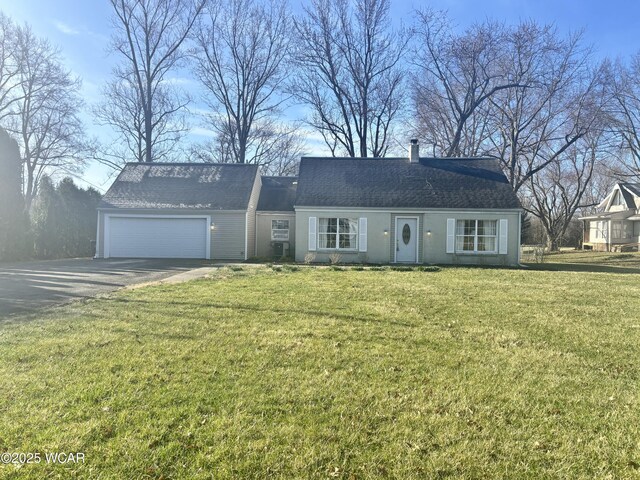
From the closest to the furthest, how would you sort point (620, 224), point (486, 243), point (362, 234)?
point (486, 243) → point (362, 234) → point (620, 224)

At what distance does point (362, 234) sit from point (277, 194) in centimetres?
650

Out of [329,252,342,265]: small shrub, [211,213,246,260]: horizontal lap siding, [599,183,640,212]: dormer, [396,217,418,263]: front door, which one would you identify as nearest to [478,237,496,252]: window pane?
[396,217,418,263]: front door

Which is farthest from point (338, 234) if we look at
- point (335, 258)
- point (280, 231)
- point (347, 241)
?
point (280, 231)

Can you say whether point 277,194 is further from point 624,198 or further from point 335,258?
point 624,198

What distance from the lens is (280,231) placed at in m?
20.2

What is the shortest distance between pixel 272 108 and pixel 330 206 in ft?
52.1

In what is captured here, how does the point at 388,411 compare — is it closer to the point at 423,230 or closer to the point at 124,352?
the point at 124,352

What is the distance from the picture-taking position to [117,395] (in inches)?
134

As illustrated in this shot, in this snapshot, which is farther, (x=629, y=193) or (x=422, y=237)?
(x=629, y=193)

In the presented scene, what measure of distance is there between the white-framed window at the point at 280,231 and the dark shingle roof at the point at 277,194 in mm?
683

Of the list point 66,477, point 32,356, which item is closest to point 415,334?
point 66,477

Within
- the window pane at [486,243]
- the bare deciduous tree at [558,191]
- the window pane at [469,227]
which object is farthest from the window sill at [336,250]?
the bare deciduous tree at [558,191]

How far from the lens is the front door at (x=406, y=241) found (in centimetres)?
1772

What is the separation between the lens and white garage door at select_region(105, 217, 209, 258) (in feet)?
62.1
